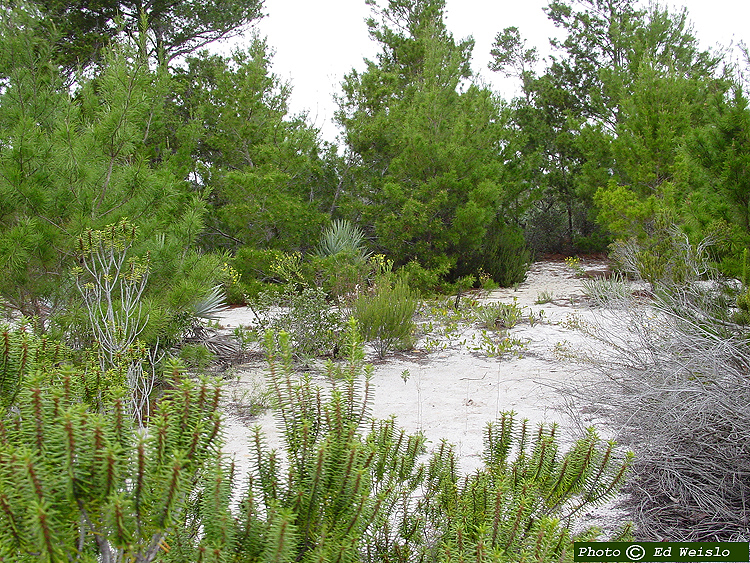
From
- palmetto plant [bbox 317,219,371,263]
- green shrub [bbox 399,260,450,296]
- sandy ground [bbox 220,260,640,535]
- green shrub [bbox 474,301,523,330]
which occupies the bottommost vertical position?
sandy ground [bbox 220,260,640,535]

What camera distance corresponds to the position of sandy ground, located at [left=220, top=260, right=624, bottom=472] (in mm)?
4016

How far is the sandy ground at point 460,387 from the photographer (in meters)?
4.02

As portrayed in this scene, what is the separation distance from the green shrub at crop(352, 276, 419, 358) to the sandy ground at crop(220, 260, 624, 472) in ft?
0.52

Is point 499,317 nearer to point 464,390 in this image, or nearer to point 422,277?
point 422,277

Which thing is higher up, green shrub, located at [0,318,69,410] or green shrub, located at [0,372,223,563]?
green shrub, located at [0,318,69,410]

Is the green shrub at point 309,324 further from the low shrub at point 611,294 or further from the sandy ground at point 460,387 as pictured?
the low shrub at point 611,294

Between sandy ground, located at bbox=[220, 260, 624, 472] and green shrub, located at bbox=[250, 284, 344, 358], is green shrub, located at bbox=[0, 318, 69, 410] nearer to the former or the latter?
sandy ground, located at bbox=[220, 260, 624, 472]

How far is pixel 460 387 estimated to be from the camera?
205 inches

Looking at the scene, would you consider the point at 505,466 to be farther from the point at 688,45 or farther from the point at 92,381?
the point at 688,45

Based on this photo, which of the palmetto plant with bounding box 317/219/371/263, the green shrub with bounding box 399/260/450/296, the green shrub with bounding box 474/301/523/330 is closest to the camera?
the green shrub with bounding box 474/301/523/330

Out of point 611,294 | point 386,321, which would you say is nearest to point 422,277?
point 386,321

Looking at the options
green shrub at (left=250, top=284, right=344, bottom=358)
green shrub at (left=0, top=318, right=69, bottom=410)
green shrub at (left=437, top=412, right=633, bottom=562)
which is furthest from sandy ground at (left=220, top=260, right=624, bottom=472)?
green shrub at (left=0, top=318, right=69, bottom=410)

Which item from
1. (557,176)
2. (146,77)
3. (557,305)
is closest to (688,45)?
(557,176)

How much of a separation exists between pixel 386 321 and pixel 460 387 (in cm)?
143
